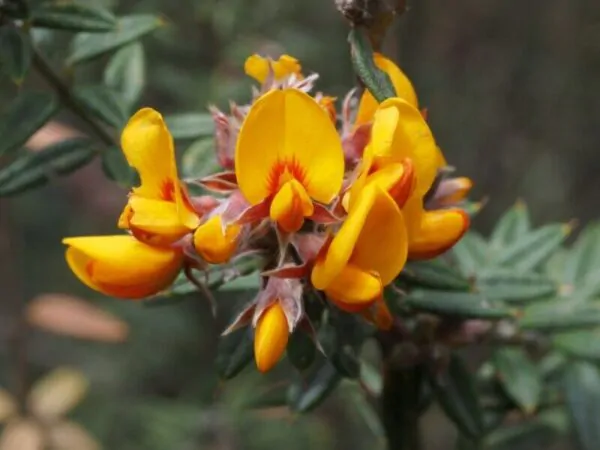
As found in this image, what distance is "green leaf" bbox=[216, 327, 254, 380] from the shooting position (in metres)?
1.12

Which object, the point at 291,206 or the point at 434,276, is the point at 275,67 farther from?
the point at 434,276

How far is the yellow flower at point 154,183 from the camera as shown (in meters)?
0.93

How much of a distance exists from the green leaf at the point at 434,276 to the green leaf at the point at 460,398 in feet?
0.52

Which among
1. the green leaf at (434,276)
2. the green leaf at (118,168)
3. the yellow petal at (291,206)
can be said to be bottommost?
the green leaf at (118,168)

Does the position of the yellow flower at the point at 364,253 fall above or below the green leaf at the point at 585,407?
above

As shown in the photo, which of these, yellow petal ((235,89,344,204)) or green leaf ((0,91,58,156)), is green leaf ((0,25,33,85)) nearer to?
green leaf ((0,91,58,156))

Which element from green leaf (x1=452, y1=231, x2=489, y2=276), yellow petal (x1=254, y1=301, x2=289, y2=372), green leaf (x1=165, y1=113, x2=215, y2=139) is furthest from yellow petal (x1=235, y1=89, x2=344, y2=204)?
green leaf (x1=452, y1=231, x2=489, y2=276)

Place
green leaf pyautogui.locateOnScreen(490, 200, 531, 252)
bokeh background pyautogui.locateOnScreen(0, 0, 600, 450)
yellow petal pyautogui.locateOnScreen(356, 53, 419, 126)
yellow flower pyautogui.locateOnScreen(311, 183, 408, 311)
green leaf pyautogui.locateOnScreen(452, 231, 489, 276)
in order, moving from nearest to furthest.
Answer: yellow flower pyautogui.locateOnScreen(311, 183, 408, 311) → yellow petal pyautogui.locateOnScreen(356, 53, 419, 126) → green leaf pyautogui.locateOnScreen(452, 231, 489, 276) → green leaf pyautogui.locateOnScreen(490, 200, 531, 252) → bokeh background pyautogui.locateOnScreen(0, 0, 600, 450)

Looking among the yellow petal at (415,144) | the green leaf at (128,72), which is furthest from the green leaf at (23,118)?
the yellow petal at (415,144)

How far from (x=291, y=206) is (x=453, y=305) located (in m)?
0.38

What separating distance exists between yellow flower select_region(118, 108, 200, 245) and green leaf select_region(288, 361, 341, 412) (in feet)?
1.19

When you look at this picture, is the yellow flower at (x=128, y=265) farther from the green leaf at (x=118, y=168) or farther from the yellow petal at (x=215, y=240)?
the green leaf at (x=118, y=168)

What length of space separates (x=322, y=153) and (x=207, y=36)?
1592mm

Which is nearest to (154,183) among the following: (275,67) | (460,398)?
(275,67)
